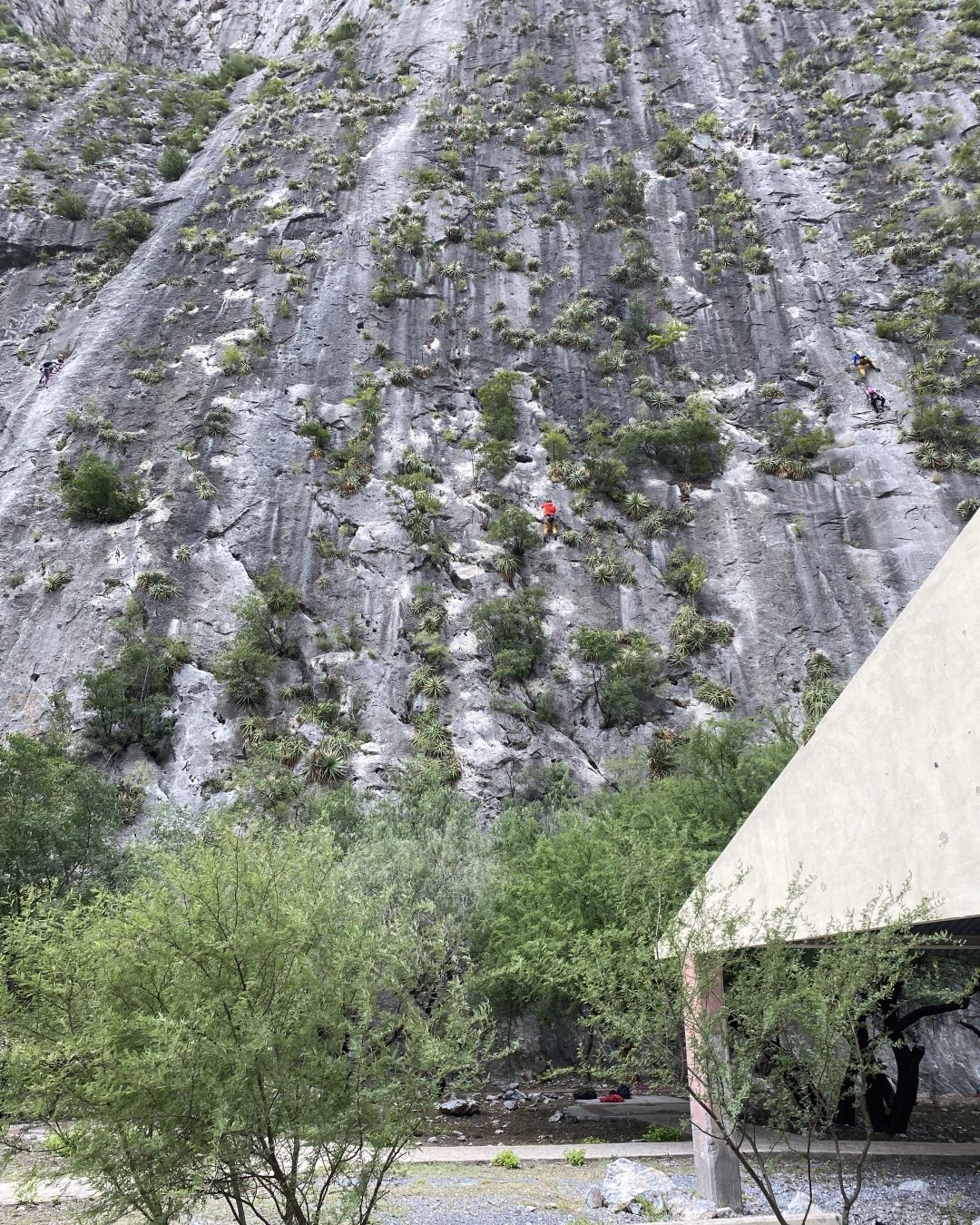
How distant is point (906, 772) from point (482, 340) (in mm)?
38383

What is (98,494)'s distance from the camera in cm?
3162

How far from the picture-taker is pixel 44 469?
34250 millimetres

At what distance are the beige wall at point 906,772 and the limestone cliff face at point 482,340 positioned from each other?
19.6 m

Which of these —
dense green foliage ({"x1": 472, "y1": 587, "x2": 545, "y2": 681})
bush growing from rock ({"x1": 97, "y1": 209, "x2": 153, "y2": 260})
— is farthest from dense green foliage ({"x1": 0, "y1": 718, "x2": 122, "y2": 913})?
bush growing from rock ({"x1": 97, "y1": 209, "x2": 153, "y2": 260})

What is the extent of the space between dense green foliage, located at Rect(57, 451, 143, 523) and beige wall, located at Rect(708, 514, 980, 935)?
3044 cm

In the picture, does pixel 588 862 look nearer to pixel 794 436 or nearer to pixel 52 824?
pixel 52 824

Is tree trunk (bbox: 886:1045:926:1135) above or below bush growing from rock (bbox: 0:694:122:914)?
below

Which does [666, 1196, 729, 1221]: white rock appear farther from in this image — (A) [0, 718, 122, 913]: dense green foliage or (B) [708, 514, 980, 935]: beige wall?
(A) [0, 718, 122, 913]: dense green foliage

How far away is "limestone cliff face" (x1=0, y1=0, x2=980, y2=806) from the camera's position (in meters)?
29.7

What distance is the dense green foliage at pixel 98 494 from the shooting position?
31.4m

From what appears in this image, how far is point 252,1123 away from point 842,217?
4967 centimetres

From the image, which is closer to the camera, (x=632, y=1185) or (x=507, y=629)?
(x=632, y=1185)

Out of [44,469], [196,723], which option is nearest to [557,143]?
[44,469]

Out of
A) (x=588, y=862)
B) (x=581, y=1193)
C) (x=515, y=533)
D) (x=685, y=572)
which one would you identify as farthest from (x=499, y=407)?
(x=581, y=1193)
